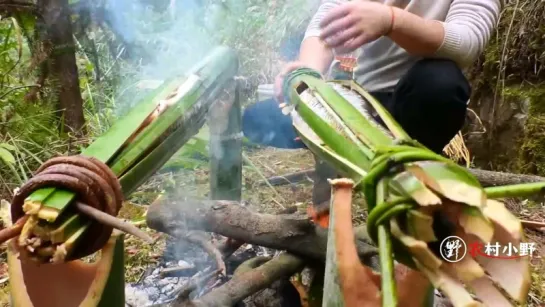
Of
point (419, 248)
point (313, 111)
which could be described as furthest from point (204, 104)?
point (419, 248)

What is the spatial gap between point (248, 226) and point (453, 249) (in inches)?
22.9

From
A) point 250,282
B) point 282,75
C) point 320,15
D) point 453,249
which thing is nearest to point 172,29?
point 320,15

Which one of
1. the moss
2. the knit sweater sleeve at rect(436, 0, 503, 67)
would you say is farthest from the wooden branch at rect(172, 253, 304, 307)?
the moss

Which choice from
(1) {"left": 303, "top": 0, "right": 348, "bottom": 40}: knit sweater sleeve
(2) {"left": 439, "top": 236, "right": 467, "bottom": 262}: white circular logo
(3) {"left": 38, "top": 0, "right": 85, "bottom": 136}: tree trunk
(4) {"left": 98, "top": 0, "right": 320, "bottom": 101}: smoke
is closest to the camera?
(2) {"left": 439, "top": 236, "right": 467, "bottom": 262}: white circular logo

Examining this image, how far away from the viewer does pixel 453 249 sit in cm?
53

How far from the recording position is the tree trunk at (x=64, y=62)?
1726 millimetres

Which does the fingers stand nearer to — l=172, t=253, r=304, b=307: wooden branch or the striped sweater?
the striped sweater

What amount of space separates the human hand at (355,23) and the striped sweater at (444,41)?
241mm

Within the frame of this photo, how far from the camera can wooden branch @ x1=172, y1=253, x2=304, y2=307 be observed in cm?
95

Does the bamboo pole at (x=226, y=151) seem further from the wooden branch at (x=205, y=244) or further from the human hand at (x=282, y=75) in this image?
the wooden branch at (x=205, y=244)

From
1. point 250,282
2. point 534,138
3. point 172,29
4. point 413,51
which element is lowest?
point 250,282

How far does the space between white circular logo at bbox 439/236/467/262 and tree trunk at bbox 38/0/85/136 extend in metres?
1.62

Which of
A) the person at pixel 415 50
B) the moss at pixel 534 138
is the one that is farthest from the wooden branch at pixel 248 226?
the moss at pixel 534 138

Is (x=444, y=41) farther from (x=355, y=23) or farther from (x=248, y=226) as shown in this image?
(x=248, y=226)
